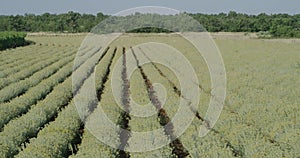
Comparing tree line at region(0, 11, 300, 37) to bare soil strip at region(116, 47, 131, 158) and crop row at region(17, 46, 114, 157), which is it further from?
crop row at region(17, 46, 114, 157)

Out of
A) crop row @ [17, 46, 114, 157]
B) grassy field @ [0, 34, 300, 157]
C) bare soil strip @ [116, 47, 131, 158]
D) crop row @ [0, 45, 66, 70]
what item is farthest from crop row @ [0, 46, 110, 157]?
crop row @ [0, 45, 66, 70]

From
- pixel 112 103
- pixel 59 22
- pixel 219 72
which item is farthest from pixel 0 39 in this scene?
pixel 59 22

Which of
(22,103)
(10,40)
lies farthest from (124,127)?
(10,40)

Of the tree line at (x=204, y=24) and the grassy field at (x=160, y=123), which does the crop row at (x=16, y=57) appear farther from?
the tree line at (x=204, y=24)

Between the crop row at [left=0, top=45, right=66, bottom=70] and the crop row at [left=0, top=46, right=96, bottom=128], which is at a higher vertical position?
the crop row at [left=0, top=46, right=96, bottom=128]

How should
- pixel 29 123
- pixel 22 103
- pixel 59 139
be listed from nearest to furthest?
1. pixel 59 139
2. pixel 29 123
3. pixel 22 103

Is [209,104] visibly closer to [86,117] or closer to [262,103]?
[262,103]

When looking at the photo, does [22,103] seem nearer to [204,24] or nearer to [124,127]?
[124,127]

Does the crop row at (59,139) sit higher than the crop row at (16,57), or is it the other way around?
the crop row at (59,139)

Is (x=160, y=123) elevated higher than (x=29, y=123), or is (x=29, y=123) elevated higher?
(x=29, y=123)

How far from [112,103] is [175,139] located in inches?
130

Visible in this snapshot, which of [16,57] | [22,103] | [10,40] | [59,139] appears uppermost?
[59,139]

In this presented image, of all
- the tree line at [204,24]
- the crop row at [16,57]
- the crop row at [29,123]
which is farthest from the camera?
the tree line at [204,24]

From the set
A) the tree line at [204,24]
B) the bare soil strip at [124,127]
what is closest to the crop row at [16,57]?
the bare soil strip at [124,127]
